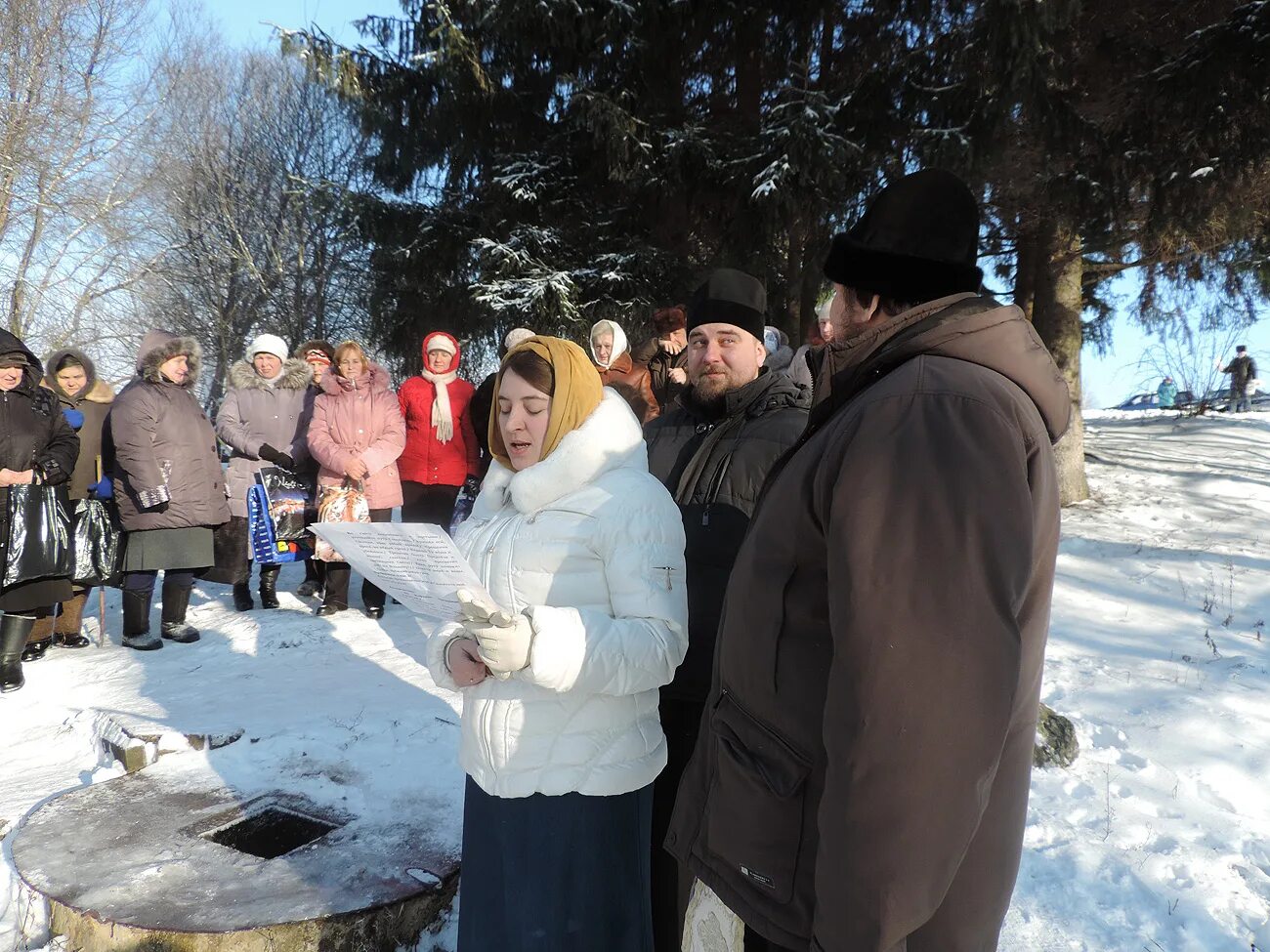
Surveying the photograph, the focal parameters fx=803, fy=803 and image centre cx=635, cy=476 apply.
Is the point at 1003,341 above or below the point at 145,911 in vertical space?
above

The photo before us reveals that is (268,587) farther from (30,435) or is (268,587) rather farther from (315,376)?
(30,435)

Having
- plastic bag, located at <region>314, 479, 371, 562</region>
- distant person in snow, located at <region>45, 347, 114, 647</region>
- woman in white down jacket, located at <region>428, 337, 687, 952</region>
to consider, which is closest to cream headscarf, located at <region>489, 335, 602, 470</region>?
woman in white down jacket, located at <region>428, 337, 687, 952</region>

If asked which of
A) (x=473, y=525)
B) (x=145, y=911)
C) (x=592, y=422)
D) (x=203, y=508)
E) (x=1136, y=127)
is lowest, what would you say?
(x=145, y=911)

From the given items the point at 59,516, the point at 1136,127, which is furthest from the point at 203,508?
the point at 1136,127

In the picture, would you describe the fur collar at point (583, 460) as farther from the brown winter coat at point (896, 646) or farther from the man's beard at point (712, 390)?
the brown winter coat at point (896, 646)

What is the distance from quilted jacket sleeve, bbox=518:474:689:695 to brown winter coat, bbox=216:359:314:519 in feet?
15.6

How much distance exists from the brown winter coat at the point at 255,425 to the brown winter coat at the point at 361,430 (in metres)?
0.37

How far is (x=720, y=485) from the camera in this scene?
2271mm

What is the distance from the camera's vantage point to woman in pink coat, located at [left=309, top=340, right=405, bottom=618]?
5.59 m

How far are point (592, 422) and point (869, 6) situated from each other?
25.0ft

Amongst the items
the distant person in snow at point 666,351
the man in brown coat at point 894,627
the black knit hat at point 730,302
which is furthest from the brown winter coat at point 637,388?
the man in brown coat at point 894,627

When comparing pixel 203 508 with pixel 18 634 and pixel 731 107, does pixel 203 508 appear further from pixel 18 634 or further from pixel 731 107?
pixel 731 107

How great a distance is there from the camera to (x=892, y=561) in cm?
104

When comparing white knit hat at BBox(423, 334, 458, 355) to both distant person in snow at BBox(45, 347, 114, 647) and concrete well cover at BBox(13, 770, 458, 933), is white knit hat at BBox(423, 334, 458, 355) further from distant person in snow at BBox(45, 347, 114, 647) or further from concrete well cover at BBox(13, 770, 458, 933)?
concrete well cover at BBox(13, 770, 458, 933)
